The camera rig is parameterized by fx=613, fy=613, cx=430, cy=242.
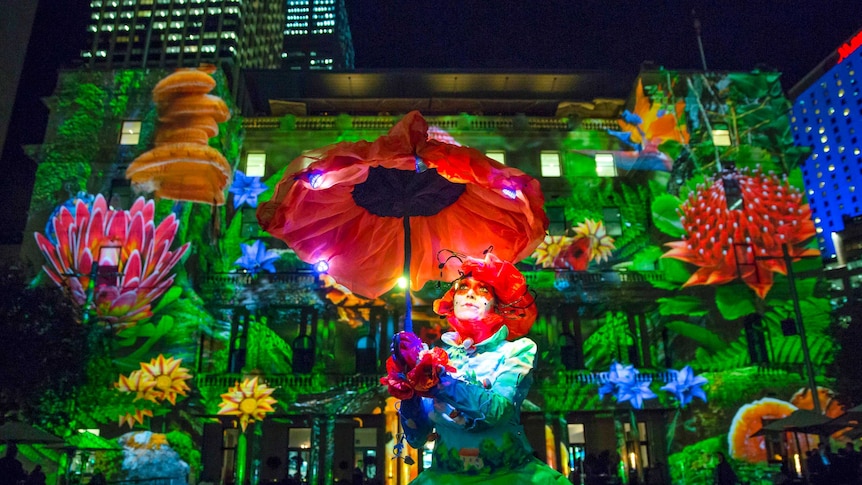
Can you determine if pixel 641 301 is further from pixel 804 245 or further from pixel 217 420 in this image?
pixel 217 420

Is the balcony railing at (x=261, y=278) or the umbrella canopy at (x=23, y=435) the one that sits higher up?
the balcony railing at (x=261, y=278)

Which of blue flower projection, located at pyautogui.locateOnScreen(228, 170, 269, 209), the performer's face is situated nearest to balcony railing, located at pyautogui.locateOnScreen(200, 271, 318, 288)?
blue flower projection, located at pyautogui.locateOnScreen(228, 170, 269, 209)

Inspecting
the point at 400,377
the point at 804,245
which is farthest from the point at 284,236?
the point at 804,245

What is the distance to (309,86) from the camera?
31.5m

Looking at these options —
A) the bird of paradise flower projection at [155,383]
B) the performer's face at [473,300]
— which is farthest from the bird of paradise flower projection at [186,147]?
the performer's face at [473,300]

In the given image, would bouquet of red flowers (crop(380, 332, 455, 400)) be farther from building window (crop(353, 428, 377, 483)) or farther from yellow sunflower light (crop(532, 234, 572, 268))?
building window (crop(353, 428, 377, 483))

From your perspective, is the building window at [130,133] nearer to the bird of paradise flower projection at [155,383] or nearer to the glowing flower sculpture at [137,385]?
the bird of paradise flower projection at [155,383]

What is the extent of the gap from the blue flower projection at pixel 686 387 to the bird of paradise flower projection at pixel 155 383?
18.5 metres

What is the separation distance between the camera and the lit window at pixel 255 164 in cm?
2800

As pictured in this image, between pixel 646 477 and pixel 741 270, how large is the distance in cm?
915

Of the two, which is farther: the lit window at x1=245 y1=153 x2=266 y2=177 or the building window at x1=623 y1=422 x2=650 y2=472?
the lit window at x1=245 y1=153 x2=266 y2=177

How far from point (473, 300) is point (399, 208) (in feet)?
4.87

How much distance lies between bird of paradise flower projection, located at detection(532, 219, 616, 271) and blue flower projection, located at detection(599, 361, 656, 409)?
4.80m

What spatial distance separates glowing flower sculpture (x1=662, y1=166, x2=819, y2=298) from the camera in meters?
25.0
